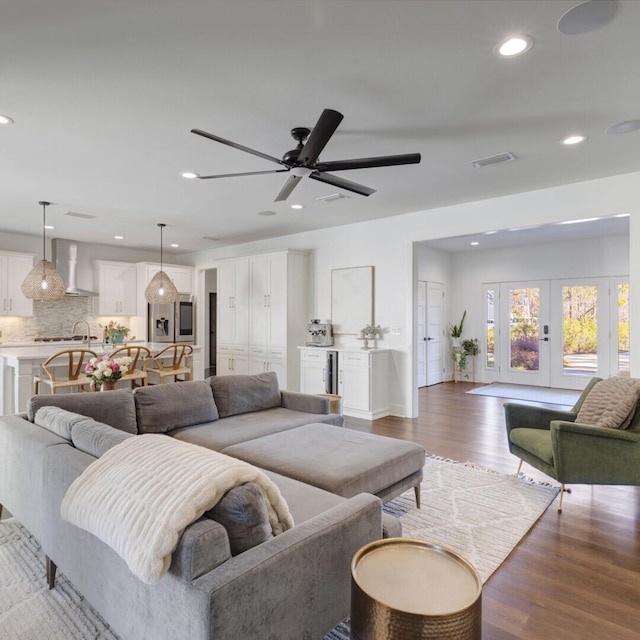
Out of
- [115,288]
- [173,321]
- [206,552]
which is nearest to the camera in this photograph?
[206,552]

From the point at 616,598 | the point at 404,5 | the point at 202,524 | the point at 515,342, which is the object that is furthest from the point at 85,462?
the point at 515,342

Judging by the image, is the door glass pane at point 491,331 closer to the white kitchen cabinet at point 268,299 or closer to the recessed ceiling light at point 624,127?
the white kitchen cabinet at point 268,299

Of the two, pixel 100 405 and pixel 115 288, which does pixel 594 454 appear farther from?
pixel 115 288

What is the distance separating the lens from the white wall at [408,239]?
13.7 ft

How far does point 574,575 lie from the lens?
2.22 metres

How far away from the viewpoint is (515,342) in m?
8.45

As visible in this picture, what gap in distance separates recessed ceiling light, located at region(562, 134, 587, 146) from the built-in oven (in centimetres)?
717

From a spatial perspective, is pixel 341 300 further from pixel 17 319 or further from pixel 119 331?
pixel 17 319

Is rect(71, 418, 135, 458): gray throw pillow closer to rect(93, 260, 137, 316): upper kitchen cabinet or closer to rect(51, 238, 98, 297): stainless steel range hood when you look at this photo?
rect(51, 238, 98, 297): stainless steel range hood

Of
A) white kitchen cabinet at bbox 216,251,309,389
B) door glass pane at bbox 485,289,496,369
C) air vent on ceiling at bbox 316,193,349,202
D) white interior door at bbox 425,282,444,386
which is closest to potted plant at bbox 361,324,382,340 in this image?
white kitchen cabinet at bbox 216,251,309,389

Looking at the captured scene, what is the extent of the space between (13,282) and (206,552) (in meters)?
7.36

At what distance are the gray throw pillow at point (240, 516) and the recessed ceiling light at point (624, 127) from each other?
348 cm

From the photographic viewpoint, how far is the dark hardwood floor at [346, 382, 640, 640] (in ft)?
6.09

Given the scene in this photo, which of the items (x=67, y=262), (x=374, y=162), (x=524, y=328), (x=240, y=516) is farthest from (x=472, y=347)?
(x=240, y=516)
